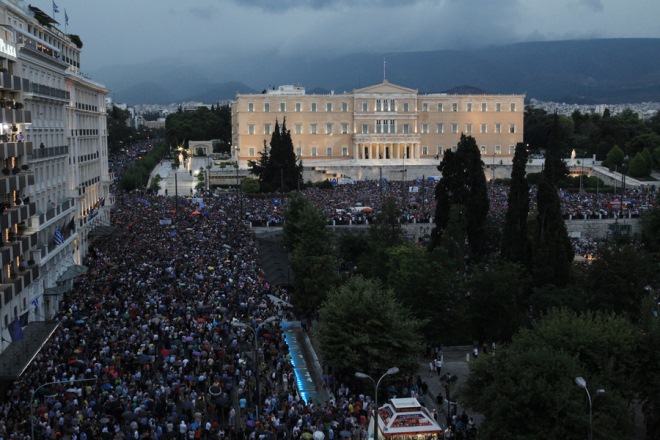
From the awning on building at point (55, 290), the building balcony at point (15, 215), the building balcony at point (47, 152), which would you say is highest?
the building balcony at point (47, 152)

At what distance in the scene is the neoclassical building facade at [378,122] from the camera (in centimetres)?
9388

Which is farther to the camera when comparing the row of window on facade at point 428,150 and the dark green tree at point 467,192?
the row of window on facade at point 428,150

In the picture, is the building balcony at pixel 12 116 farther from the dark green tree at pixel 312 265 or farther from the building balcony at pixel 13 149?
the dark green tree at pixel 312 265

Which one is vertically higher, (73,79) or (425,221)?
(73,79)

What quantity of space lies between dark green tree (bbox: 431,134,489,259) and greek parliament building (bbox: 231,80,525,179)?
166 ft

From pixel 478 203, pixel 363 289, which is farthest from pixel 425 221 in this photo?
pixel 363 289

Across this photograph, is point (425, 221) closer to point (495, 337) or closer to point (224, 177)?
point (495, 337)

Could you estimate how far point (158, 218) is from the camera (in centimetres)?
5325

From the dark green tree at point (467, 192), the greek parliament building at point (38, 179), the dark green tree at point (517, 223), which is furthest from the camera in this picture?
the dark green tree at point (467, 192)

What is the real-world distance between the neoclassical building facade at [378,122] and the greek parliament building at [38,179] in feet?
146

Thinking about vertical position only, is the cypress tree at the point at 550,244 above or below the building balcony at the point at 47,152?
below

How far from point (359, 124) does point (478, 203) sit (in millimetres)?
58124

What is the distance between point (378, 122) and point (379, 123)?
18cm

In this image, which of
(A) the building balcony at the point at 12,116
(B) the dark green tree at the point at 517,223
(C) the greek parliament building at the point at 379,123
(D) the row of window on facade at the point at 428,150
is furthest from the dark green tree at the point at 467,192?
(D) the row of window on facade at the point at 428,150
